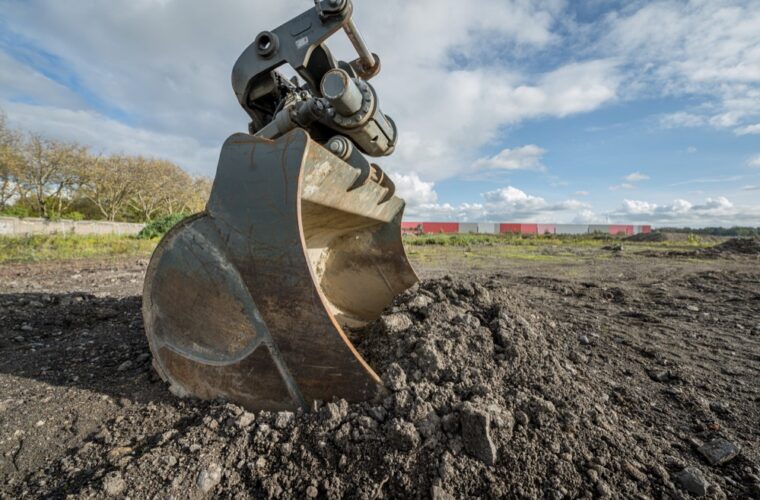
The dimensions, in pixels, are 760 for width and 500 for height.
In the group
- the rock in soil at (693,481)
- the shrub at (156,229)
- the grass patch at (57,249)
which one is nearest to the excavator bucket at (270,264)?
the rock in soil at (693,481)

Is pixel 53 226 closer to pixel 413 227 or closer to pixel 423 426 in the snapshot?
pixel 423 426

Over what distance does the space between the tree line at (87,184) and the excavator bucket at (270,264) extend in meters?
28.3

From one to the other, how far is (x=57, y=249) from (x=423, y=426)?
15476 millimetres

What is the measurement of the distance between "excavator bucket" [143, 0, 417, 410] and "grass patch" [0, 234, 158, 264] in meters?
11.5

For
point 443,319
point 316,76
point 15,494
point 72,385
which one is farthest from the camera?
point 316,76

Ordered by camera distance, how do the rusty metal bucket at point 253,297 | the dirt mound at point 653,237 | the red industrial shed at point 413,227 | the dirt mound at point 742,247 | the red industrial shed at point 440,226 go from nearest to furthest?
the rusty metal bucket at point 253,297 → the dirt mound at point 742,247 → the dirt mound at point 653,237 → the red industrial shed at point 413,227 → the red industrial shed at point 440,226

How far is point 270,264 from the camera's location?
1668mm

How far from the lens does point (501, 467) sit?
1.42 meters

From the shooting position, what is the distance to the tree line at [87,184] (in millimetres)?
27259

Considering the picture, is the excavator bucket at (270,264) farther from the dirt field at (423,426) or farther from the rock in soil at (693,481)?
the rock in soil at (693,481)

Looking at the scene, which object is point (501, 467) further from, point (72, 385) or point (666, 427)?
point (72, 385)

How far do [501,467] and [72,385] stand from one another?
89.6 inches

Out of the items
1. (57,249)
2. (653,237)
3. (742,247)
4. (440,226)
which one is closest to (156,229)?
(57,249)

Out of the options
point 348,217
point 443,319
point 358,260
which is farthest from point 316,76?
point 443,319
